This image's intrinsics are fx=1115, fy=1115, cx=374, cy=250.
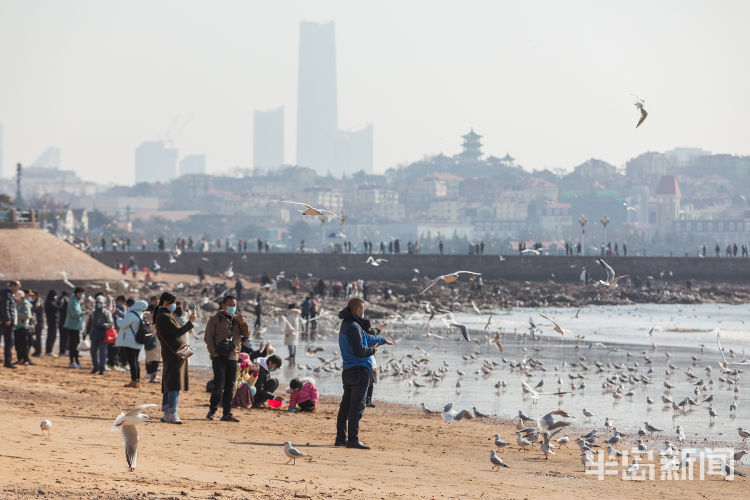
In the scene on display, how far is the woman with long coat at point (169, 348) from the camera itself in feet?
35.2

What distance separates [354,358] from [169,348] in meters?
2.15

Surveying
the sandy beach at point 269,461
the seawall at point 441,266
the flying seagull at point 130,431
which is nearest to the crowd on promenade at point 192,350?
the sandy beach at point 269,461

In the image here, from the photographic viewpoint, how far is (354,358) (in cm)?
961

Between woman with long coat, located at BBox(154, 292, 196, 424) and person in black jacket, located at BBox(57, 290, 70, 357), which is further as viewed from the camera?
person in black jacket, located at BBox(57, 290, 70, 357)

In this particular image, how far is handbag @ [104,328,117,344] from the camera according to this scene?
1580 centimetres

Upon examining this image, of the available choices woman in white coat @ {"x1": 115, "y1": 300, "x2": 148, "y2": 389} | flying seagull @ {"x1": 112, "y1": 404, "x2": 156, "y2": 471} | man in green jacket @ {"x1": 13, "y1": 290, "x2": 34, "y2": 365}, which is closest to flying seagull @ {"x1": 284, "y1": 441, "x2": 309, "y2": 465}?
flying seagull @ {"x1": 112, "y1": 404, "x2": 156, "y2": 471}

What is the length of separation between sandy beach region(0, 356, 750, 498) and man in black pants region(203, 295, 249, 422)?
27 centimetres

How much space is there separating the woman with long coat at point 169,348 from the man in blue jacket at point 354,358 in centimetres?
190

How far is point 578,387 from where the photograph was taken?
16.5 m

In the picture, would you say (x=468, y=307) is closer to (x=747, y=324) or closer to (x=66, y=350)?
(x=747, y=324)

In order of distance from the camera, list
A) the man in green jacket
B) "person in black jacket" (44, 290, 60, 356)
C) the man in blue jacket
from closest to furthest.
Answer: the man in blue jacket → the man in green jacket → "person in black jacket" (44, 290, 60, 356)

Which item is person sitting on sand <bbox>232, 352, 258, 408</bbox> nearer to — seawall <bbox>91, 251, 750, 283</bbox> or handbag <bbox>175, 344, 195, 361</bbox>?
handbag <bbox>175, 344, 195, 361</bbox>

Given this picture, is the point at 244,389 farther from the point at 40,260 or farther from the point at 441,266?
the point at 441,266

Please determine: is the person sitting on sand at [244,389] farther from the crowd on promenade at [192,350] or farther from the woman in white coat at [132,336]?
the woman in white coat at [132,336]
